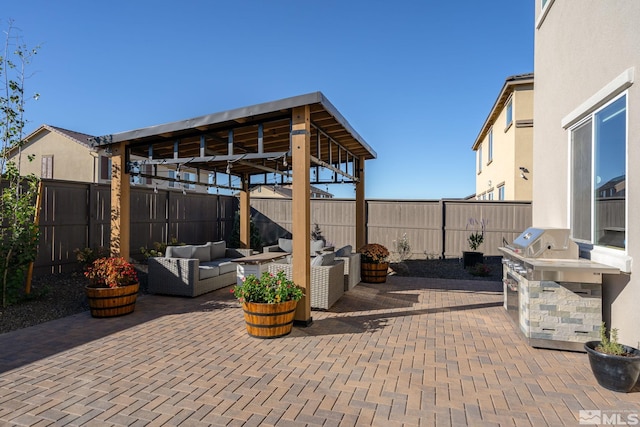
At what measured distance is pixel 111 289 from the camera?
5445 mm

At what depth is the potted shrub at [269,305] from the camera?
461 centimetres

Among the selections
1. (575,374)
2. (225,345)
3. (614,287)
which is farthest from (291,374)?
(614,287)

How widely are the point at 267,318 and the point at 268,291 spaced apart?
35cm

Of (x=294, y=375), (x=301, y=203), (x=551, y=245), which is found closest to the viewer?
Result: (x=294, y=375)

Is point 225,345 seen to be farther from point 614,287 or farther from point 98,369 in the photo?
point 614,287

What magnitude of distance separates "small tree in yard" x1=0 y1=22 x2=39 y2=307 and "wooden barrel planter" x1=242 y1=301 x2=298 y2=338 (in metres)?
4.19

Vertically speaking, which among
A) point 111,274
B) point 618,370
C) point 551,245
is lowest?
point 618,370

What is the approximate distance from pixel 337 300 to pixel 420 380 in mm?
3275

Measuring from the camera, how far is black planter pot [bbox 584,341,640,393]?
121 inches

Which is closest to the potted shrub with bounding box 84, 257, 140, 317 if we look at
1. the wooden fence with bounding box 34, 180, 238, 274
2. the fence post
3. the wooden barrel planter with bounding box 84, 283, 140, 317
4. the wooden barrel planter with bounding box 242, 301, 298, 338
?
the wooden barrel planter with bounding box 84, 283, 140, 317

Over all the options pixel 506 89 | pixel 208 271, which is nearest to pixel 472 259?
pixel 506 89

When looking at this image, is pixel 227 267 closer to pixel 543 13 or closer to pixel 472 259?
pixel 472 259

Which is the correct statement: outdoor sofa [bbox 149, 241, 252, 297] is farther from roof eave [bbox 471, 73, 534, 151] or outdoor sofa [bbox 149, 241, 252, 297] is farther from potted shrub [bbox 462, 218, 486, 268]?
roof eave [bbox 471, 73, 534, 151]

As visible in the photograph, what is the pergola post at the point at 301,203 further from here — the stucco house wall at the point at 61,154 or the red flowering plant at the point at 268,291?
the stucco house wall at the point at 61,154
